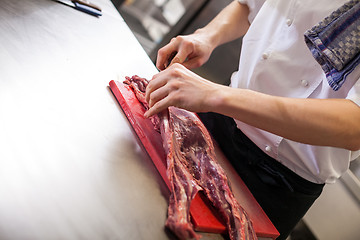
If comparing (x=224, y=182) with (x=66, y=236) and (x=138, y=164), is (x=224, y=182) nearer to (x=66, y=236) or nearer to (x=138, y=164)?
(x=138, y=164)

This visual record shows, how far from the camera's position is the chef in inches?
38.9

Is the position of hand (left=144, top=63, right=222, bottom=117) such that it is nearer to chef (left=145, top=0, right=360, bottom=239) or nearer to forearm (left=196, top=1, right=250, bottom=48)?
chef (left=145, top=0, right=360, bottom=239)

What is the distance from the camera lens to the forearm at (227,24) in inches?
65.4

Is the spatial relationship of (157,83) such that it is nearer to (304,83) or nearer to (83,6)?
(304,83)

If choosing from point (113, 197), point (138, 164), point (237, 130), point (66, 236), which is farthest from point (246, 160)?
point (66, 236)

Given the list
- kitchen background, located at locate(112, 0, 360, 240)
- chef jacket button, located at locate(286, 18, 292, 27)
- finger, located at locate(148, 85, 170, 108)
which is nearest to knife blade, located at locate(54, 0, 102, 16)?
finger, located at locate(148, 85, 170, 108)

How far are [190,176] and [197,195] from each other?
0.07 m

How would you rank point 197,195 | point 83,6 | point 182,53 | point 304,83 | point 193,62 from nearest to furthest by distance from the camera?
point 197,195 < point 304,83 < point 182,53 < point 193,62 < point 83,6

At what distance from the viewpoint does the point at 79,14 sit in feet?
5.69

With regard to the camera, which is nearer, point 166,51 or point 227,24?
point 166,51

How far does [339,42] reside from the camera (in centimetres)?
108

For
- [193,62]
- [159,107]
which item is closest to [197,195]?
[159,107]

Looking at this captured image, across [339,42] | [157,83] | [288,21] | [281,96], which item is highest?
[157,83]

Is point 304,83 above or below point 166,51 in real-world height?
below
